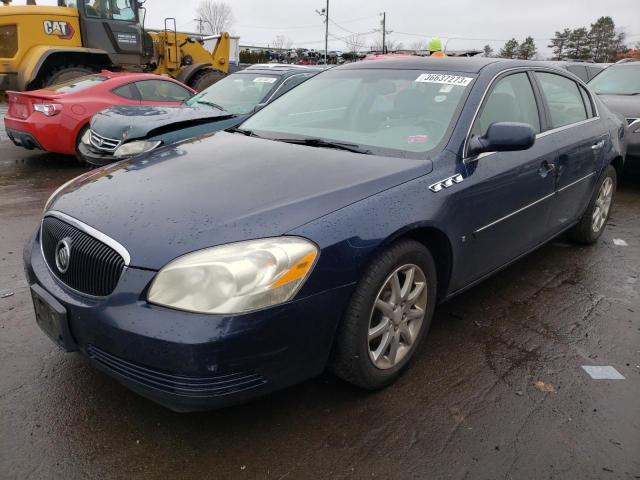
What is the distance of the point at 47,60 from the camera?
10.5 metres

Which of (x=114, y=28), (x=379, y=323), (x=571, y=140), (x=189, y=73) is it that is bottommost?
(x=379, y=323)

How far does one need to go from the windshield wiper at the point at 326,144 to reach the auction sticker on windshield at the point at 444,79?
736mm

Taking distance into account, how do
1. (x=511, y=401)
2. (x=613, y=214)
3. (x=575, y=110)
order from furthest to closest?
(x=613, y=214) < (x=575, y=110) < (x=511, y=401)

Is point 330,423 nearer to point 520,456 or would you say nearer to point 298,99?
point 520,456

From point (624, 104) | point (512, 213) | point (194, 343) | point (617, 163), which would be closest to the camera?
point (194, 343)

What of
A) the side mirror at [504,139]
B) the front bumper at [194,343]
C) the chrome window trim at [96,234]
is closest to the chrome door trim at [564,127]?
the side mirror at [504,139]

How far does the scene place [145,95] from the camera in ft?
27.0

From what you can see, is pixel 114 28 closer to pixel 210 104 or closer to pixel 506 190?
pixel 210 104

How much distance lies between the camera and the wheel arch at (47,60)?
33.3 ft

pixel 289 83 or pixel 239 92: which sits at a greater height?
pixel 289 83

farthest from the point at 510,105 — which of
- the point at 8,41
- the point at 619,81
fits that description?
the point at 8,41

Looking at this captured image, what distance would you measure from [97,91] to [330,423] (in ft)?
22.8

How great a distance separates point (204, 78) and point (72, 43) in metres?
2.78

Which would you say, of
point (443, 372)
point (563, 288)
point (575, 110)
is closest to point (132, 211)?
point (443, 372)
